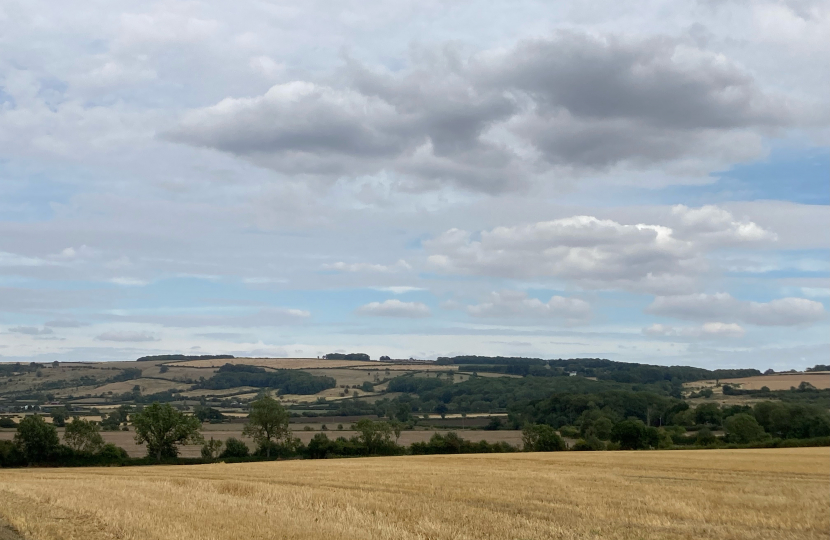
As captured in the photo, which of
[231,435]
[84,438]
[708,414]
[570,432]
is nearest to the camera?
[84,438]

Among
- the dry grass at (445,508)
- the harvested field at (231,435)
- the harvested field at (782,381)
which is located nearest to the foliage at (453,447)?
the harvested field at (231,435)

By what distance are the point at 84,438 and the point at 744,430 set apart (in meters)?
84.2

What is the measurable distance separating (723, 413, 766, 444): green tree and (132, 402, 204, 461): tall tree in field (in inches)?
2740

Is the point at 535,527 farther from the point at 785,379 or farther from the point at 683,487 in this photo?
the point at 785,379

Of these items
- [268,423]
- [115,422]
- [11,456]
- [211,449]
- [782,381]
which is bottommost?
[115,422]

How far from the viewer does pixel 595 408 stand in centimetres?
13000

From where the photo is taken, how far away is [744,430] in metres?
87.7

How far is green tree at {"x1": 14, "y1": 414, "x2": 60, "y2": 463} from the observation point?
83.4 metres

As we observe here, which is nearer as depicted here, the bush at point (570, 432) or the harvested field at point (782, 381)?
the bush at point (570, 432)

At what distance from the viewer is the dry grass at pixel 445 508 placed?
62.7ft

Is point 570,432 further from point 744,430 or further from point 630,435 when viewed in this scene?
point 744,430

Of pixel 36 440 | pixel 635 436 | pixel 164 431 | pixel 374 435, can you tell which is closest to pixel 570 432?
pixel 635 436

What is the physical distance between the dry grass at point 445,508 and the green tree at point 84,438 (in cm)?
5489

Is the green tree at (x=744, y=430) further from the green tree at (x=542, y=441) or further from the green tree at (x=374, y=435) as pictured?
the green tree at (x=374, y=435)
